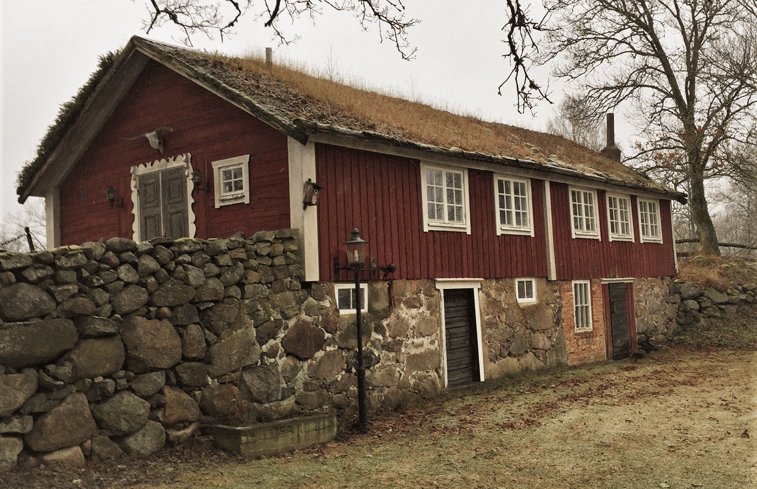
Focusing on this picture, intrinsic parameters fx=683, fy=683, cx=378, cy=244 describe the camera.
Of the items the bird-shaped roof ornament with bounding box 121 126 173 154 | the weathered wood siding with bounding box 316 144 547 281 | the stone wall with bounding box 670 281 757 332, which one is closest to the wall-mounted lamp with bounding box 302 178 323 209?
the weathered wood siding with bounding box 316 144 547 281

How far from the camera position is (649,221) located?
20.2 m

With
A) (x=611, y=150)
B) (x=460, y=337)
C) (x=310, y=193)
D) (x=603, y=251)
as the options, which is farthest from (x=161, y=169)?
(x=611, y=150)

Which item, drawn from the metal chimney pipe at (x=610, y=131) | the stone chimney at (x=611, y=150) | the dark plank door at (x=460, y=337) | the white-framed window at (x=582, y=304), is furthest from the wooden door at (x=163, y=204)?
the metal chimney pipe at (x=610, y=131)

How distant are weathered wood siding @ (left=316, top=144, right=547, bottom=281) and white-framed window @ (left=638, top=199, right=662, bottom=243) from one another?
6417mm

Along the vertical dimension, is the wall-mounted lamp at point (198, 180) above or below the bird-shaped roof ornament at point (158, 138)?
below

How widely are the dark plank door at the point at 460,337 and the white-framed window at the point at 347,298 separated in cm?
230

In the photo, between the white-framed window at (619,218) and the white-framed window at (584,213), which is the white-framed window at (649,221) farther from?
the white-framed window at (584,213)

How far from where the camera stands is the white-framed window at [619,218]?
18266 mm

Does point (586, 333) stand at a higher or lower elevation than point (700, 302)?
lower

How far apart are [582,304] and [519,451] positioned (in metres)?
8.90

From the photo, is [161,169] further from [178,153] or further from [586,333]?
[586,333]

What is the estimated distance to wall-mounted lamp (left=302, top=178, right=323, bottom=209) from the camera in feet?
33.2

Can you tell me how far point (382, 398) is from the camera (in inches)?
440

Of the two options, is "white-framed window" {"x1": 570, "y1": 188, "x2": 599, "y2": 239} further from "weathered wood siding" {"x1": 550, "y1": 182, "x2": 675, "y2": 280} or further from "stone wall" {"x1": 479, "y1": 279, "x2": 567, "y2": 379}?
"stone wall" {"x1": 479, "y1": 279, "x2": 567, "y2": 379}
